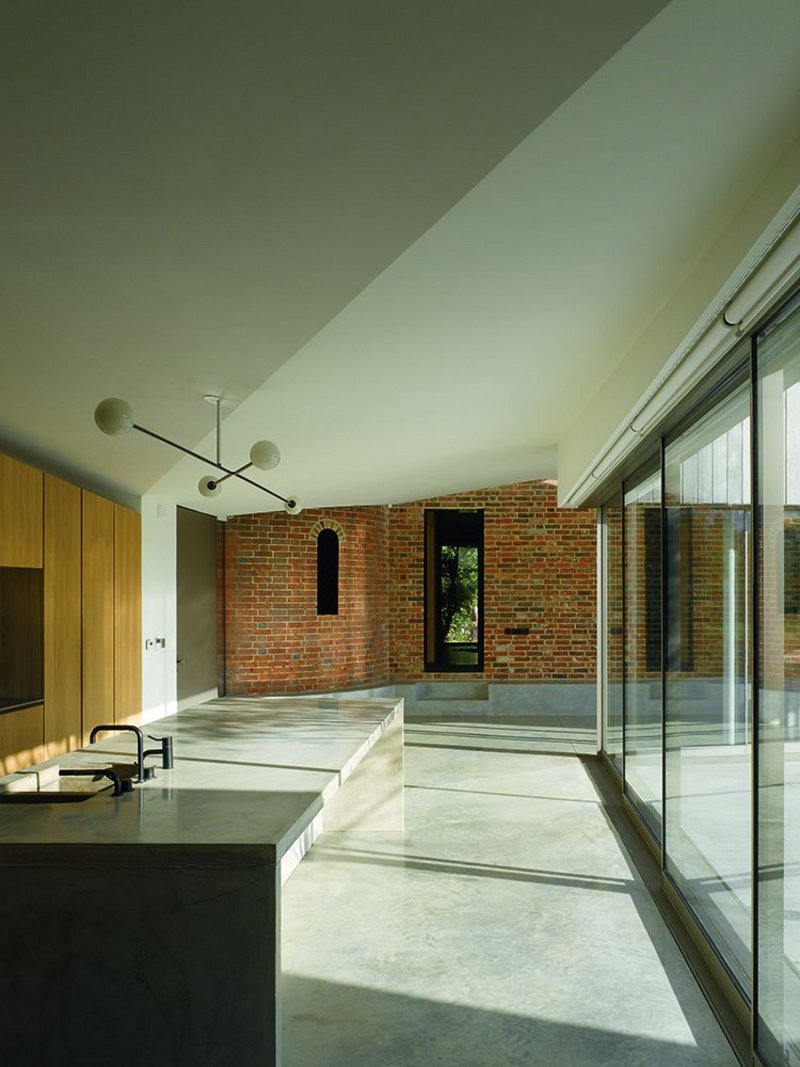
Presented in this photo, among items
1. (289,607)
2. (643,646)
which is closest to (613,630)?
(643,646)

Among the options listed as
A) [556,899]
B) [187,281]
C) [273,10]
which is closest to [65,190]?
[187,281]

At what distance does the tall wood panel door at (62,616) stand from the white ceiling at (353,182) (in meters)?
A: 0.87

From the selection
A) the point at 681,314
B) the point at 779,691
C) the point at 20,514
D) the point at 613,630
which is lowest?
the point at 613,630

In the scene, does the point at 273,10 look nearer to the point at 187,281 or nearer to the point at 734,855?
the point at 187,281

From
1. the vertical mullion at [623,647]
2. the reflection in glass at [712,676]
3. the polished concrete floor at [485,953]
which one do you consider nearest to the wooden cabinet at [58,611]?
the polished concrete floor at [485,953]

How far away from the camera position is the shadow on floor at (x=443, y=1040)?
9.64ft

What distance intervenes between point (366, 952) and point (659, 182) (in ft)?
9.63

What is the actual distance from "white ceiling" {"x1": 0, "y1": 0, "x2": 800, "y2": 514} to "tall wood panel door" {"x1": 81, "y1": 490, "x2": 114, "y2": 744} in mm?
1480

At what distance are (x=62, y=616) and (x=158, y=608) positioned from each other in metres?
2.52

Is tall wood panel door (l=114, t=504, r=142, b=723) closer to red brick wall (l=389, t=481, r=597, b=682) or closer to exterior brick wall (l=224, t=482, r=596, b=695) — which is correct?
exterior brick wall (l=224, t=482, r=596, b=695)

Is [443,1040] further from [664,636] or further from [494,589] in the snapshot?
[494,589]

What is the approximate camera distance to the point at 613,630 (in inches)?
303

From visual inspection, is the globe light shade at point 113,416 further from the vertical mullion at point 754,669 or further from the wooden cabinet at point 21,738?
the vertical mullion at point 754,669

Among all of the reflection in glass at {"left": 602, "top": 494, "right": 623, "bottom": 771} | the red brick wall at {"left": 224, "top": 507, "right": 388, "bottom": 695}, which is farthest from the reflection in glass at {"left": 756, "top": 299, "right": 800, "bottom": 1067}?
the red brick wall at {"left": 224, "top": 507, "right": 388, "bottom": 695}
